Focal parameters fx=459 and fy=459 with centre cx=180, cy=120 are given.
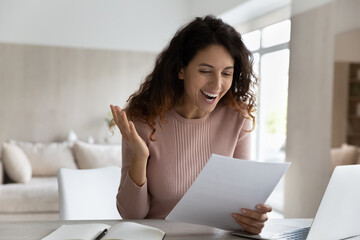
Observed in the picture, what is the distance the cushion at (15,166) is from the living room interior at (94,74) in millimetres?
62

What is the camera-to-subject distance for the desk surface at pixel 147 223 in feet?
4.09

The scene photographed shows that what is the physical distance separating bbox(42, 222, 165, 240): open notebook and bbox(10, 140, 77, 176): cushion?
3.71 m

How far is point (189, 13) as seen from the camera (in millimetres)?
6309

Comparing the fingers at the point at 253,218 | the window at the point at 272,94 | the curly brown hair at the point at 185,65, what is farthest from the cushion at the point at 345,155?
the fingers at the point at 253,218

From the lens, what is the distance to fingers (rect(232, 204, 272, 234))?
4.21ft

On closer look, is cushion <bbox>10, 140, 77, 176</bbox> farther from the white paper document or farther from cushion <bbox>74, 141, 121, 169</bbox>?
the white paper document

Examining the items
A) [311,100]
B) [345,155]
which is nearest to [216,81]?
[345,155]

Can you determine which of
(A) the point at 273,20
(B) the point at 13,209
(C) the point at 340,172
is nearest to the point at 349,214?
(C) the point at 340,172

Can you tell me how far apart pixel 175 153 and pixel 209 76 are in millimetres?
325

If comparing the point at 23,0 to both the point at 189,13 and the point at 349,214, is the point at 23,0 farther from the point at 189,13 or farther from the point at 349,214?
the point at 349,214

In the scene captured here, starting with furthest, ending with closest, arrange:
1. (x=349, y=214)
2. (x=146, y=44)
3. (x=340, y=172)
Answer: (x=146, y=44) < (x=349, y=214) < (x=340, y=172)

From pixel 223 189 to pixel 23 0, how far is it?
521cm

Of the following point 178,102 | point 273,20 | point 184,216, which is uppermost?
point 273,20

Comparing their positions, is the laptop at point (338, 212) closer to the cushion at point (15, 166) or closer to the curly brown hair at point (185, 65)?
the curly brown hair at point (185, 65)
